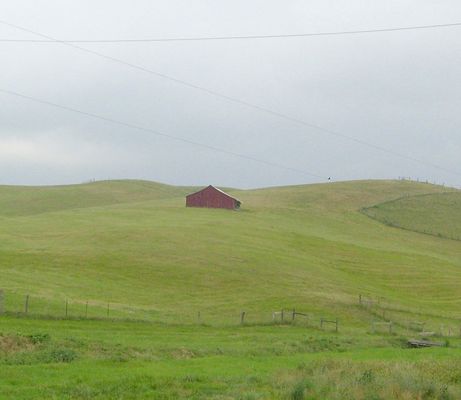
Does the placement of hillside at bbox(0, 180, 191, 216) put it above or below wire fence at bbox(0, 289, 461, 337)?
above

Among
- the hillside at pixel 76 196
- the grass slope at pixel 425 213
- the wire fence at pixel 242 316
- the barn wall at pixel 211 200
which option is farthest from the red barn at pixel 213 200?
the wire fence at pixel 242 316

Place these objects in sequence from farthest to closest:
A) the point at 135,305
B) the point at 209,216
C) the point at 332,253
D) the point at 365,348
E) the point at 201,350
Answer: the point at 209,216, the point at 332,253, the point at 135,305, the point at 365,348, the point at 201,350

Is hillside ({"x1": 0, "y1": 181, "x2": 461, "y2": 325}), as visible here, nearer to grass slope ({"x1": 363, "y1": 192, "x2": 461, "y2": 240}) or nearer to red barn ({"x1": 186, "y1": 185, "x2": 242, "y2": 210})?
red barn ({"x1": 186, "y1": 185, "x2": 242, "y2": 210})

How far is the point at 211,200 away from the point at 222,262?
4603 centimetres

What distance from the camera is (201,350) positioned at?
30.5 meters

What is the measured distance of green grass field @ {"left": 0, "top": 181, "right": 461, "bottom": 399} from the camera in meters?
21.7

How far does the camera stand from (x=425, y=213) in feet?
368

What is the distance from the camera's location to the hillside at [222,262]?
165 ft

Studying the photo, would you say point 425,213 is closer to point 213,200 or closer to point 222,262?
point 213,200

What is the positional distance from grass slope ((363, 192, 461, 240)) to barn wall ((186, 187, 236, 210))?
1886 centimetres

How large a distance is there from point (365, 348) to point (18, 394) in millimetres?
21511

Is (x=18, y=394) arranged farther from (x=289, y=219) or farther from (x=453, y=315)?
(x=289, y=219)

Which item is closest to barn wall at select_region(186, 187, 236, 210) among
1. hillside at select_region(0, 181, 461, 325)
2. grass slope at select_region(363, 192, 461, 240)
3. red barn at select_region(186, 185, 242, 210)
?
red barn at select_region(186, 185, 242, 210)

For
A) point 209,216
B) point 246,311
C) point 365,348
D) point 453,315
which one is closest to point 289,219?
point 209,216
